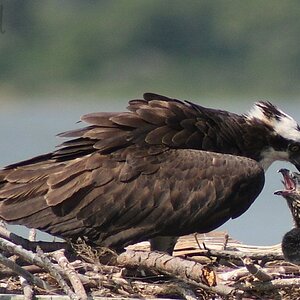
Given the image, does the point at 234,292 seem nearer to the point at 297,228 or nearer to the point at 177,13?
the point at 297,228

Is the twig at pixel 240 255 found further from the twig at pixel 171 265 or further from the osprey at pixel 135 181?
the twig at pixel 171 265

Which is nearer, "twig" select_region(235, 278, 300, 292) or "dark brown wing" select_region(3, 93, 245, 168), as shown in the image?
"twig" select_region(235, 278, 300, 292)

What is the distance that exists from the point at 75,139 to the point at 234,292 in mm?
1834

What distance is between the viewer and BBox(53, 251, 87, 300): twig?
8609 millimetres

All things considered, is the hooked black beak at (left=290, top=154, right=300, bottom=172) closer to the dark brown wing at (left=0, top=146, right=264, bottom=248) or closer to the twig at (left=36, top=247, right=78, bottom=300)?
the dark brown wing at (left=0, top=146, right=264, bottom=248)

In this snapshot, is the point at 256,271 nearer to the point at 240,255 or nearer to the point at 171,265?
the point at 171,265

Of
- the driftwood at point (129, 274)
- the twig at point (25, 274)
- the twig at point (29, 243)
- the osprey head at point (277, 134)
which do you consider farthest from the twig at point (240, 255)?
the twig at point (25, 274)

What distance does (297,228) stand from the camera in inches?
384

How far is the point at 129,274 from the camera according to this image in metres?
9.36

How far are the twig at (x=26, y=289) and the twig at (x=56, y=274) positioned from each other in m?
0.15

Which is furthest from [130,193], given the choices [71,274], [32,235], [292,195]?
[71,274]

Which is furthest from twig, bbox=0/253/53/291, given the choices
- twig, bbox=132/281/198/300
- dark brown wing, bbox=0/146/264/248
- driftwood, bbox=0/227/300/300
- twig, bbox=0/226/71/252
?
dark brown wing, bbox=0/146/264/248

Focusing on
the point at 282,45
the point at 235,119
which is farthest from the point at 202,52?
the point at 235,119

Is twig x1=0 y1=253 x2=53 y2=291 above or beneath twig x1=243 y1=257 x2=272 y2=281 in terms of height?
above
